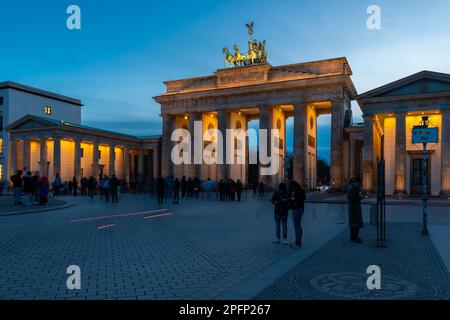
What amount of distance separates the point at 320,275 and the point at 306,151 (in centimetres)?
4069

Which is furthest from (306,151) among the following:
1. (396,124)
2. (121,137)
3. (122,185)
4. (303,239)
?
(303,239)

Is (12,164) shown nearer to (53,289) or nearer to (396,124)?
(396,124)

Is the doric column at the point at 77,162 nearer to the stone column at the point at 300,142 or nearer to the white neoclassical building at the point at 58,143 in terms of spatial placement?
the white neoclassical building at the point at 58,143

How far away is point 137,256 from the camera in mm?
8961

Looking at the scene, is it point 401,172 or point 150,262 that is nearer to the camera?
point 150,262

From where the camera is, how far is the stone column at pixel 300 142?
152 feet

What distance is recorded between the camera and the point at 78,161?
174ft

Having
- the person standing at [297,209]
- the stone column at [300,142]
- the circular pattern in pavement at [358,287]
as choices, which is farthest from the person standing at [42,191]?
the stone column at [300,142]

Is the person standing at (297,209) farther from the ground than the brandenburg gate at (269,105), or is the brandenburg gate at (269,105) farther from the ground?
the brandenburg gate at (269,105)

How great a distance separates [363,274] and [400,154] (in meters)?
29.8

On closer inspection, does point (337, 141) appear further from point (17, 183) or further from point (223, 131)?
point (17, 183)

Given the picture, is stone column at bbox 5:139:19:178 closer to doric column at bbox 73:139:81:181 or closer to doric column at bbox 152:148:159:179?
doric column at bbox 73:139:81:181

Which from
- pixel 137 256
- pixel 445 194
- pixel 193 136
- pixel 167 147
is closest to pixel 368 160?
pixel 445 194

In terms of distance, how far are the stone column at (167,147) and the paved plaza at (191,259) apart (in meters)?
40.9
